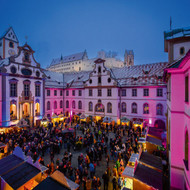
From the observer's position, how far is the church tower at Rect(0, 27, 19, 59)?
36.6 meters

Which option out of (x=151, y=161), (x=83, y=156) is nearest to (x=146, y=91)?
(x=151, y=161)

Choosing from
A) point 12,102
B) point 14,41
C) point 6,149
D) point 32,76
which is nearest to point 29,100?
point 12,102

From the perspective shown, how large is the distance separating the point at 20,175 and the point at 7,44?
41.3 m

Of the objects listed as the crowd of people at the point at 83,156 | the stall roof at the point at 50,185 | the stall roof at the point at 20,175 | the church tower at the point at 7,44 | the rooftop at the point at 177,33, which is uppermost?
the church tower at the point at 7,44

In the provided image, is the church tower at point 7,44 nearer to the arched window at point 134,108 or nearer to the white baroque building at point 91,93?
the white baroque building at point 91,93

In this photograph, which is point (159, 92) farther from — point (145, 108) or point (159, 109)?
point (145, 108)

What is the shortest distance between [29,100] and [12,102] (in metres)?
3.37

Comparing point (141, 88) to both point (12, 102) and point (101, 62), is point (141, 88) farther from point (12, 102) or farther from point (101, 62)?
point (12, 102)

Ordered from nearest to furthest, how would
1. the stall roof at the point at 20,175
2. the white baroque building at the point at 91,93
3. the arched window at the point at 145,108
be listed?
1. the stall roof at the point at 20,175
2. the white baroque building at the point at 91,93
3. the arched window at the point at 145,108

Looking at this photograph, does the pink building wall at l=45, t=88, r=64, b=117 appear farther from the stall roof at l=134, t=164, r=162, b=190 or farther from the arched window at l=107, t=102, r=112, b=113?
the stall roof at l=134, t=164, r=162, b=190

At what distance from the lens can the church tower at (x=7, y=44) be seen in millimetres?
36562

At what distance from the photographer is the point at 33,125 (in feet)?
93.3

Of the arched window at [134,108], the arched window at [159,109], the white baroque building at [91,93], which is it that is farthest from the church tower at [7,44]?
the arched window at [159,109]

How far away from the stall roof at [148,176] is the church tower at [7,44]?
142ft
